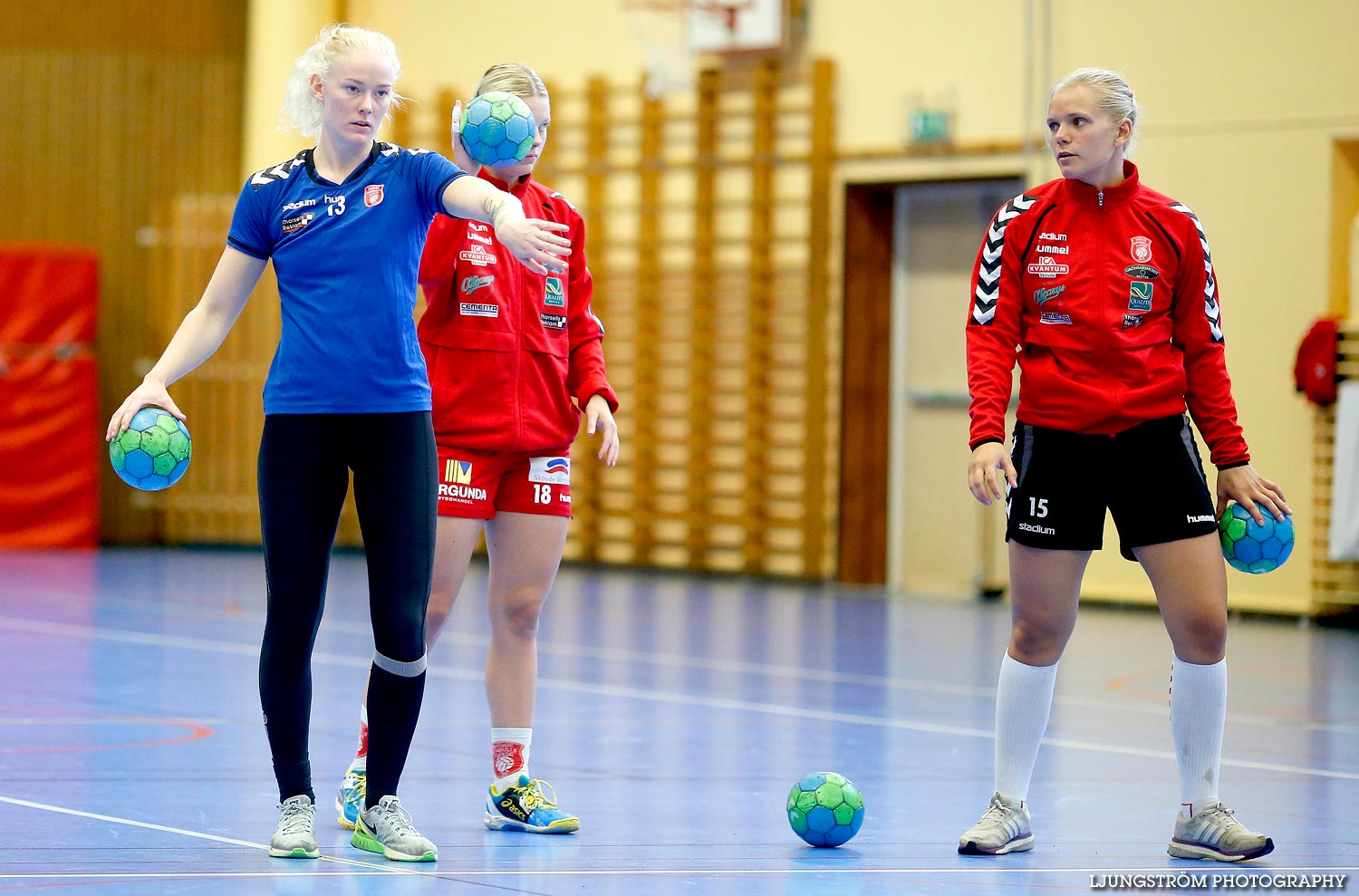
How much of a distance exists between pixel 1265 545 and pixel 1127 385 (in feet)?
1.70

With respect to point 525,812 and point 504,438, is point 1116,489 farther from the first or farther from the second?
point 525,812

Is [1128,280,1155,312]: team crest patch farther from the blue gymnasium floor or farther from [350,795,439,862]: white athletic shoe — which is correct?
[350,795,439,862]: white athletic shoe

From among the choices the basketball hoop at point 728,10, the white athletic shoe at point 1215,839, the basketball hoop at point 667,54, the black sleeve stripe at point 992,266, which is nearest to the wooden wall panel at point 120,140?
the basketball hoop at point 667,54

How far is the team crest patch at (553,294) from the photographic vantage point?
13.8 ft

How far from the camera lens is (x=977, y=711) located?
6434 millimetres

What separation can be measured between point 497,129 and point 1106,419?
1.59 m

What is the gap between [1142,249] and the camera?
3881 millimetres

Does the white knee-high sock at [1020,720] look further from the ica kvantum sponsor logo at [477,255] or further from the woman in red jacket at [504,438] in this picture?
the ica kvantum sponsor logo at [477,255]

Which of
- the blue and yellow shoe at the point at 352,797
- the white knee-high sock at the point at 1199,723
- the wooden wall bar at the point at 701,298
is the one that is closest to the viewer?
the white knee-high sock at the point at 1199,723

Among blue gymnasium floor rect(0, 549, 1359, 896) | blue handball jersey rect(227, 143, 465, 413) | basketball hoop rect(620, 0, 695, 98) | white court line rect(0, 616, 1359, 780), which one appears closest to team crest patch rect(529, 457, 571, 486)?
blue handball jersey rect(227, 143, 465, 413)

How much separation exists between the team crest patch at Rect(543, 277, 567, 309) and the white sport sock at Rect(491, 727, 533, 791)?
3.62 feet

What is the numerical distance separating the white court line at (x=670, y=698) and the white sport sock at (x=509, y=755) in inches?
86.0

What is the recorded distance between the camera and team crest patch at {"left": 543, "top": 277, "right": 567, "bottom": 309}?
4.22 m

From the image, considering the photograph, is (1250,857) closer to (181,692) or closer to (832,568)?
(181,692)
